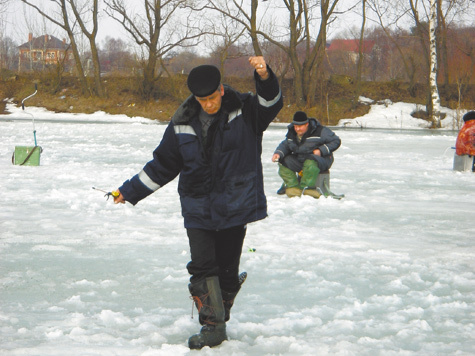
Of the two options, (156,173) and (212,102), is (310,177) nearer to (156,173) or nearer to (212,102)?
(156,173)

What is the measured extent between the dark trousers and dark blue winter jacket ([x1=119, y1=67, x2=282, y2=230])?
10 centimetres

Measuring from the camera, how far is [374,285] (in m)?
4.59

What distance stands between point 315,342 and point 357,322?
45cm

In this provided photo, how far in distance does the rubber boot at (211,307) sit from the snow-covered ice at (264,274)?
9 centimetres

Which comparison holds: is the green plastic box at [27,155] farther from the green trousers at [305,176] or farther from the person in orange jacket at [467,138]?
the person in orange jacket at [467,138]

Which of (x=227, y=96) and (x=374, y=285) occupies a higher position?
(x=227, y=96)

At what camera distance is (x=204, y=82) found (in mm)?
3309

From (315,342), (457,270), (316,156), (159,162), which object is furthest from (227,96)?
(316,156)

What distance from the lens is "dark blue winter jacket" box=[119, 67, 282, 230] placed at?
134 inches

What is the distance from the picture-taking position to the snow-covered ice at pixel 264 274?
3.54 m

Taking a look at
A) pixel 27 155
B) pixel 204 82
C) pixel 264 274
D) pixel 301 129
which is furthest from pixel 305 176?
pixel 27 155

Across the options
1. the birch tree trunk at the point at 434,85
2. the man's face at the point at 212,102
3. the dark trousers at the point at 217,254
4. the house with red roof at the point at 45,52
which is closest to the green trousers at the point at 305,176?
the dark trousers at the point at 217,254

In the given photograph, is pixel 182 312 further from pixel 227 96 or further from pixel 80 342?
pixel 227 96

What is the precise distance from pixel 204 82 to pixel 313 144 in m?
5.27
